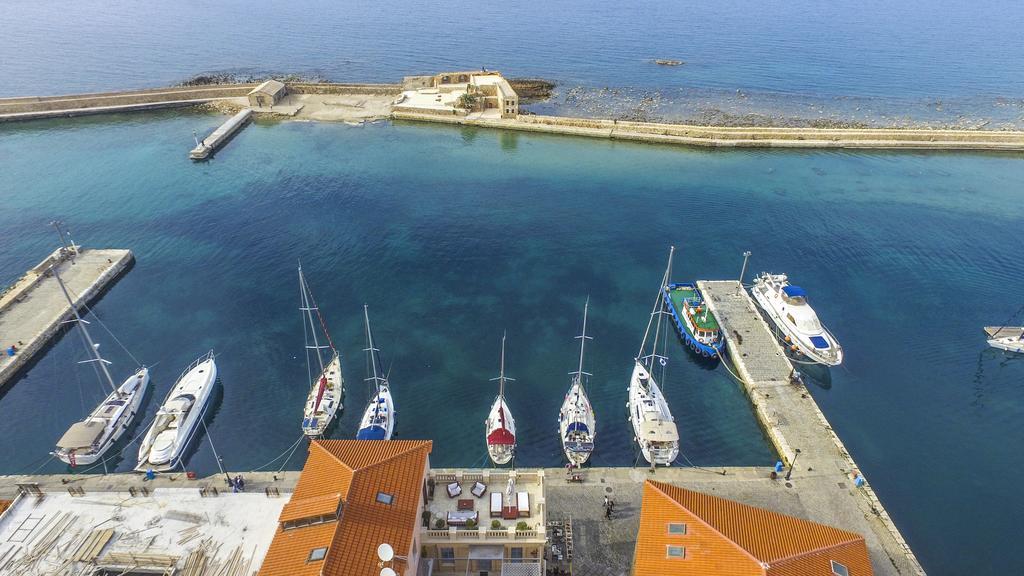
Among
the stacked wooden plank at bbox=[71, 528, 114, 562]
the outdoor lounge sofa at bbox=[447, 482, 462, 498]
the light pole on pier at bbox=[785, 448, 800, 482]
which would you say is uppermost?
the light pole on pier at bbox=[785, 448, 800, 482]

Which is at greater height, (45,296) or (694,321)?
(694,321)

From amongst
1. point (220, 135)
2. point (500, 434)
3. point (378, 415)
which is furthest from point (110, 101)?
point (500, 434)

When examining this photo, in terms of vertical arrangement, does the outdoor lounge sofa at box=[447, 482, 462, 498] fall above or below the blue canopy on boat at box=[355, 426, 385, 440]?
below

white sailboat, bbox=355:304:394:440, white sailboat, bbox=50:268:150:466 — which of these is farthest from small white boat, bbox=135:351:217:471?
white sailboat, bbox=355:304:394:440

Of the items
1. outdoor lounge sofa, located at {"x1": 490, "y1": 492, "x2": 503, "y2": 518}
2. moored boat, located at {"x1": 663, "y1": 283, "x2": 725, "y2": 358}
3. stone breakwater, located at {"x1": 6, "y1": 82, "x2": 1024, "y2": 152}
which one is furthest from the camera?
stone breakwater, located at {"x1": 6, "y1": 82, "x2": 1024, "y2": 152}

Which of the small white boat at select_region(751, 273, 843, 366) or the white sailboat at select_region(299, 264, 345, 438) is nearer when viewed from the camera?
the white sailboat at select_region(299, 264, 345, 438)

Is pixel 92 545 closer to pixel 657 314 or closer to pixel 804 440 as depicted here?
pixel 804 440

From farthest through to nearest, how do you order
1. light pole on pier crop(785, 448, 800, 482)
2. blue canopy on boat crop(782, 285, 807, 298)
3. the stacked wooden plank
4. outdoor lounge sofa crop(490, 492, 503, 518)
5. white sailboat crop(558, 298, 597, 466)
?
blue canopy on boat crop(782, 285, 807, 298) < white sailboat crop(558, 298, 597, 466) < light pole on pier crop(785, 448, 800, 482) < outdoor lounge sofa crop(490, 492, 503, 518) < the stacked wooden plank

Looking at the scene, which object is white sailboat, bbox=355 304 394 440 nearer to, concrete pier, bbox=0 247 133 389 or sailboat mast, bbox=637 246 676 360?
sailboat mast, bbox=637 246 676 360
